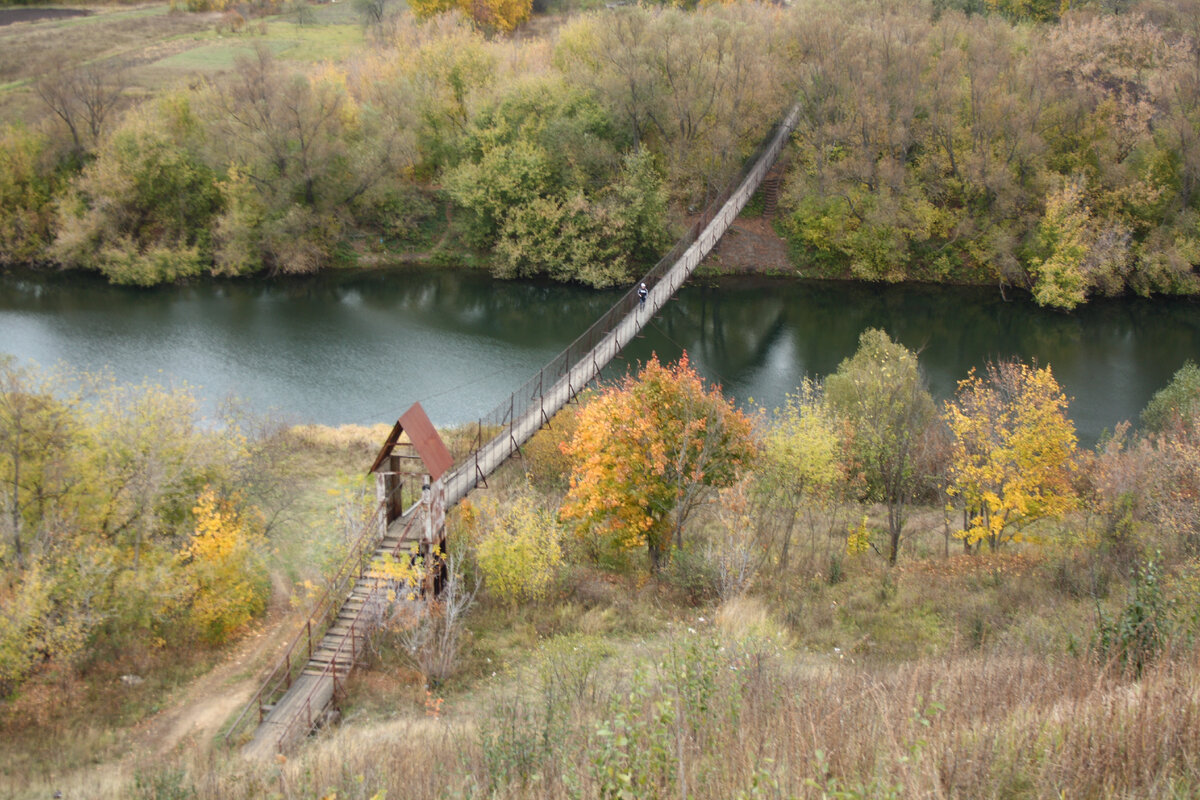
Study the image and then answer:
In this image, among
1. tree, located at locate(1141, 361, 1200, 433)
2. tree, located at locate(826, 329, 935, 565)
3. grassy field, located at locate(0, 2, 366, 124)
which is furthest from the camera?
grassy field, located at locate(0, 2, 366, 124)

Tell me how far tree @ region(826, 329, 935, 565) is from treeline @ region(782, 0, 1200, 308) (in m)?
20.0

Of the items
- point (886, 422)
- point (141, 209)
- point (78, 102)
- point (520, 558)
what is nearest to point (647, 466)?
point (520, 558)

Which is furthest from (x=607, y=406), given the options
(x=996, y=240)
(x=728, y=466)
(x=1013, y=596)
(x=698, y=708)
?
(x=996, y=240)

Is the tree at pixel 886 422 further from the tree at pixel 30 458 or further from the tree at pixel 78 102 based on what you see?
the tree at pixel 78 102

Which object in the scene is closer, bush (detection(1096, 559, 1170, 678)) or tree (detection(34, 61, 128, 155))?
bush (detection(1096, 559, 1170, 678))

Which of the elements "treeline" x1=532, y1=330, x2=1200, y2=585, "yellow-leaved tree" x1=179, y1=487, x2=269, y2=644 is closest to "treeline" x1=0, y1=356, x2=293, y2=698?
"yellow-leaved tree" x1=179, y1=487, x2=269, y2=644

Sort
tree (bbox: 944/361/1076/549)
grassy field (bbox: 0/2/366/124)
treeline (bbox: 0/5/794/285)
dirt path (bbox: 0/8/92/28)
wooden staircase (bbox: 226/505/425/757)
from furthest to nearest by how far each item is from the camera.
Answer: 1. dirt path (bbox: 0/8/92/28)
2. grassy field (bbox: 0/2/366/124)
3. treeline (bbox: 0/5/794/285)
4. tree (bbox: 944/361/1076/549)
5. wooden staircase (bbox: 226/505/425/757)

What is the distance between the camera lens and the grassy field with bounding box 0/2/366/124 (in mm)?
59625

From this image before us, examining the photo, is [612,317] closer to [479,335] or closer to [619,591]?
[479,335]

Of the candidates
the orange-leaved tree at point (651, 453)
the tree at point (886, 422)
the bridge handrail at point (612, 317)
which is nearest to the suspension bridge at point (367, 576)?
the bridge handrail at point (612, 317)

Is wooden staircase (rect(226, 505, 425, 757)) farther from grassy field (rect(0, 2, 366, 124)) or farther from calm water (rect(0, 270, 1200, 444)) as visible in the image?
grassy field (rect(0, 2, 366, 124))

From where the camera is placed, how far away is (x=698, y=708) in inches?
352

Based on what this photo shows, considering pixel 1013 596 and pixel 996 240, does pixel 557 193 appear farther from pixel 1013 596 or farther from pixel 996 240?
pixel 1013 596

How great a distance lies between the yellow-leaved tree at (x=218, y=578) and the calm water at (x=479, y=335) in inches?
544
